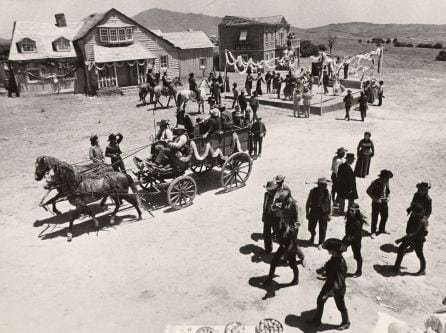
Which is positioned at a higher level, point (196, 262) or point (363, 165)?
point (363, 165)

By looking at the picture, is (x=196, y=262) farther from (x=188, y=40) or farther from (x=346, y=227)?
(x=188, y=40)

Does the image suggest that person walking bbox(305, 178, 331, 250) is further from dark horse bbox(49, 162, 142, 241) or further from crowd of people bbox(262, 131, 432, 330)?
dark horse bbox(49, 162, 142, 241)

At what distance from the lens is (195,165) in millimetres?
11430

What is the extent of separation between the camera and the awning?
104 ft

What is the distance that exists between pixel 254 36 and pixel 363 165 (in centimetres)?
3557

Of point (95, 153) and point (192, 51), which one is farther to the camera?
point (192, 51)

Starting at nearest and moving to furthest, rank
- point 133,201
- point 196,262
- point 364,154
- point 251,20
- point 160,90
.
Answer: point 196,262, point 133,201, point 364,154, point 160,90, point 251,20

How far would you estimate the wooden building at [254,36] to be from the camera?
146ft

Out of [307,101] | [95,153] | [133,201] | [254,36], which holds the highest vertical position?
[254,36]

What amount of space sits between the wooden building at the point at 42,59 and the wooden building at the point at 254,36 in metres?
19.3


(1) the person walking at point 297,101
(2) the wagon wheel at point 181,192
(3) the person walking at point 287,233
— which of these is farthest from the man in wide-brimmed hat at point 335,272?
(1) the person walking at point 297,101

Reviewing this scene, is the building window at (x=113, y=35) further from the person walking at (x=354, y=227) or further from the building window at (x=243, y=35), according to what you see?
the person walking at (x=354, y=227)

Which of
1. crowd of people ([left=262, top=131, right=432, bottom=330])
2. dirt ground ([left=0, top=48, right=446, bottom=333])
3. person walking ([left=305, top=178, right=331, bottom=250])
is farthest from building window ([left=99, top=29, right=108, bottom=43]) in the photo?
person walking ([left=305, top=178, right=331, bottom=250])

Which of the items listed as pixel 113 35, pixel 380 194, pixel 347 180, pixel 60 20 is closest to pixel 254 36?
pixel 113 35
